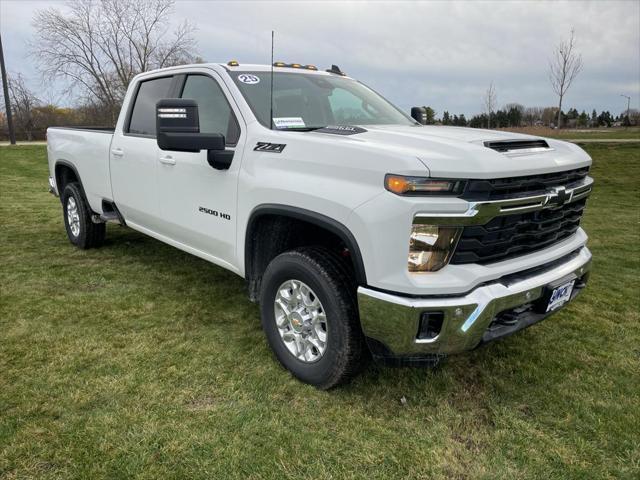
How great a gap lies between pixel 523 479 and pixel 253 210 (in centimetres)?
201

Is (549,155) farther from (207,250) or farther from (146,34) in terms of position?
(146,34)

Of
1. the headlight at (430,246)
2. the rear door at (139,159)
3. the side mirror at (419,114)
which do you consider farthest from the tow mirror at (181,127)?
the side mirror at (419,114)

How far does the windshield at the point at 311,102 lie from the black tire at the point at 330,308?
3.02 feet

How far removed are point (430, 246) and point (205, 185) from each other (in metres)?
1.83

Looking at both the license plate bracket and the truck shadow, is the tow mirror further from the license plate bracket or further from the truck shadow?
the license plate bracket

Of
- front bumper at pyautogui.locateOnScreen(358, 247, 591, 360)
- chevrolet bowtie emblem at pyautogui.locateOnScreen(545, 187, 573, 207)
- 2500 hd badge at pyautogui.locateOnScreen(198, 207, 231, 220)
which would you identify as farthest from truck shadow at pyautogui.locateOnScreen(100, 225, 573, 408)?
chevrolet bowtie emblem at pyautogui.locateOnScreen(545, 187, 573, 207)

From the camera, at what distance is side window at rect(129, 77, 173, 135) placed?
14.5ft

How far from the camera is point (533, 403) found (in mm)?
2938

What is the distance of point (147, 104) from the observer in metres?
4.62

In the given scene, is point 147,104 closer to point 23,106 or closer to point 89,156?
point 89,156

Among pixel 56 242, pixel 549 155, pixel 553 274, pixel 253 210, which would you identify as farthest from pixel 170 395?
pixel 56 242

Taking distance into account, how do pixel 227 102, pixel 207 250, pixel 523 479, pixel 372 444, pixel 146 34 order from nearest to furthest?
pixel 523 479 → pixel 372 444 → pixel 227 102 → pixel 207 250 → pixel 146 34

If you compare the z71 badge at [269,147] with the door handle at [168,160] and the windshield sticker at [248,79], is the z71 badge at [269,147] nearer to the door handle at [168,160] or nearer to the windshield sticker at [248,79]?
the windshield sticker at [248,79]

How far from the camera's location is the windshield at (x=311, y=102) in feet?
11.3
